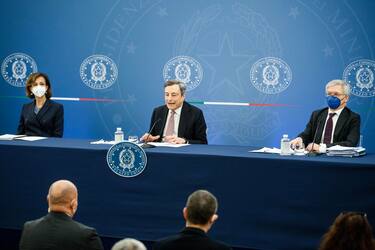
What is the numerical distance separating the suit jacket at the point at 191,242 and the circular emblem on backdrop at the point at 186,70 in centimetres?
417

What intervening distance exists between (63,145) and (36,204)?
482mm

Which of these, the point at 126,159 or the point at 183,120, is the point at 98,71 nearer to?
the point at 183,120

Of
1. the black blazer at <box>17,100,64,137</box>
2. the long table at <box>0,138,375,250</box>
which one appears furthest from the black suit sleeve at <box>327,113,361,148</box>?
the black blazer at <box>17,100,64,137</box>

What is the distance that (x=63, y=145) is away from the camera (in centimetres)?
507

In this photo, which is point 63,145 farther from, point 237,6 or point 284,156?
point 237,6

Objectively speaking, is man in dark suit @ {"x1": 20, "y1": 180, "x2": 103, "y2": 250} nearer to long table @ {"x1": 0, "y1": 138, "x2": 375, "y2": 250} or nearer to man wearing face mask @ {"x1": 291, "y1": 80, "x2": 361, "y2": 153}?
long table @ {"x1": 0, "y1": 138, "x2": 375, "y2": 250}

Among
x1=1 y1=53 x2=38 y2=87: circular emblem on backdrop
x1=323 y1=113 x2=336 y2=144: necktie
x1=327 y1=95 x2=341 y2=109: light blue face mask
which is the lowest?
x1=323 y1=113 x2=336 y2=144: necktie

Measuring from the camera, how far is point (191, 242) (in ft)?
9.86

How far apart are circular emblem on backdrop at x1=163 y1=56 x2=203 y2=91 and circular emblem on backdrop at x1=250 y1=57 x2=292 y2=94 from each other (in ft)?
1.94

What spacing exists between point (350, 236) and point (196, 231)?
27.7 inches

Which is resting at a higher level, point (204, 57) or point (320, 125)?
point (204, 57)

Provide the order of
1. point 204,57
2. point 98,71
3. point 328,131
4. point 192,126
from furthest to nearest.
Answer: point 98,71, point 204,57, point 192,126, point 328,131

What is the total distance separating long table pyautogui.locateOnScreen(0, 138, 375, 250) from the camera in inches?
170

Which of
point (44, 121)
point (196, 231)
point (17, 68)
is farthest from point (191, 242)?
point (17, 68)
